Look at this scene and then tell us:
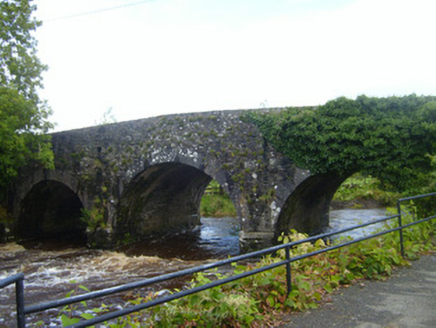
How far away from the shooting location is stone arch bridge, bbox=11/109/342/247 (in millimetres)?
9906

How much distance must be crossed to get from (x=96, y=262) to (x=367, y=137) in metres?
8.18

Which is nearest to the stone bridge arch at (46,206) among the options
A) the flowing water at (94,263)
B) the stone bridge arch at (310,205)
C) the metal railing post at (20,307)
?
the flowing water at (94,263)

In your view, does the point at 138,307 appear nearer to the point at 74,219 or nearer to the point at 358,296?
the point at 358,296

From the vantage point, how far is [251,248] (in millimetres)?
9758

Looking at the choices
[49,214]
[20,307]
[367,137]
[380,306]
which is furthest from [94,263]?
[20,307]

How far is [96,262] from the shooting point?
1100 cm

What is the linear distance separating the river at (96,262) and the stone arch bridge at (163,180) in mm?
920

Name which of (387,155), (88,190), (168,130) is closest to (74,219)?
(88,190)

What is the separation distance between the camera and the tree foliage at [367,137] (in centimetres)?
817

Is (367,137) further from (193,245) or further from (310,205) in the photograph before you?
(193,245)

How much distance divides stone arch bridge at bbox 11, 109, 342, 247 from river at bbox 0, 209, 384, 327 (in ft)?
3.02

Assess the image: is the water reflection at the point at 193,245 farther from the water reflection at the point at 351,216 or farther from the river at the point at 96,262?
the water reflection at the point at 351,216

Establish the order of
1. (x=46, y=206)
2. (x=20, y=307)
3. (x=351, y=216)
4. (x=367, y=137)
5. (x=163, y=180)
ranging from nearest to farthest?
(x=20, y=307) < (x=367, y=137) < (x=163, y=180) < (x=46, y=206) < (x=351, y=216)

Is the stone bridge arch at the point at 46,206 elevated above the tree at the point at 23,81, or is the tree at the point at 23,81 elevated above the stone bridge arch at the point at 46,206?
the tree at the point at 23,81
